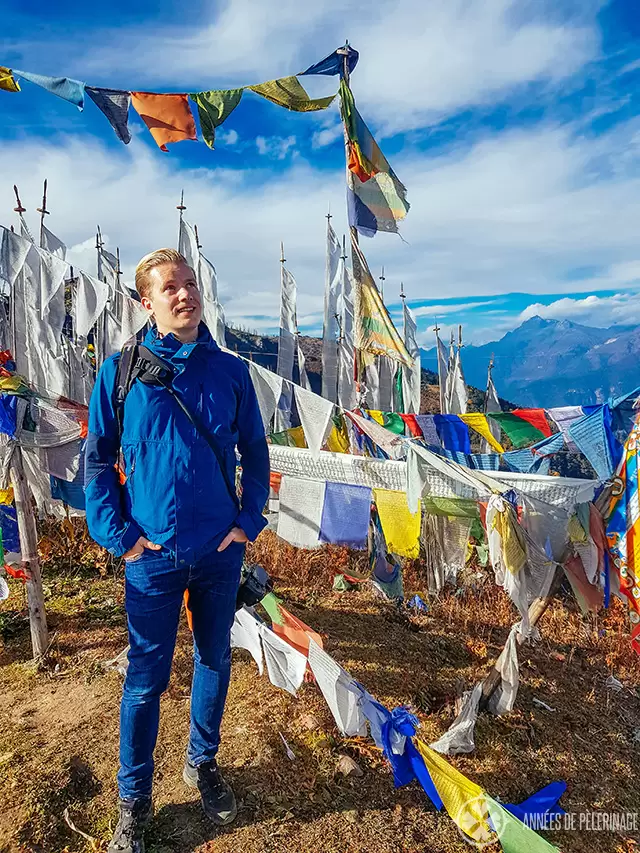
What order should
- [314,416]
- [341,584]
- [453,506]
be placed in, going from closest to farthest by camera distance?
[453,506] < [314,416] < [341,584]

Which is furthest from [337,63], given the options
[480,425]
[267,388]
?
[480,425]

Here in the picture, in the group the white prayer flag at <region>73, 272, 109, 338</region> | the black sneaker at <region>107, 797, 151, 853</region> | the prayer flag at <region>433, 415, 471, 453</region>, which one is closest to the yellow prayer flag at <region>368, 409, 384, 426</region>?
the prayer flag at <region>433, 415, 471, 453</region>

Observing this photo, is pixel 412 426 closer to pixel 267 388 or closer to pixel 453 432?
pixel 453 432

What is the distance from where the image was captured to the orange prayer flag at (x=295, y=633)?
3.19 metres

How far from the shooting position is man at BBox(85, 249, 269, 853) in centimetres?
215

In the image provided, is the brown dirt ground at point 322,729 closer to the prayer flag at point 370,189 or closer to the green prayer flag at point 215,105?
the prayer flag at point 370,189

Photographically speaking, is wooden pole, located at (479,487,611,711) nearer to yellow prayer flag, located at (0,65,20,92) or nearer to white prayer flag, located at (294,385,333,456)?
white prayer flag, located at (294,385,333,456)

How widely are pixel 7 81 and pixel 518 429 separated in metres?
5.14

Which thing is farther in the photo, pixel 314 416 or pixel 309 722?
pixel 314 416

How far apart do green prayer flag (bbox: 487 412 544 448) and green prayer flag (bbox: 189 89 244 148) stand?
3.56 meters

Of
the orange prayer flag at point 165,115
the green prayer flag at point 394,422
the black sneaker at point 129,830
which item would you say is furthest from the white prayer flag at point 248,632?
the orange prayer flag at point 165,115

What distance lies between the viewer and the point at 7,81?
13.2 feet

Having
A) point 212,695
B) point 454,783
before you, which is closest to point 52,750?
point 212,695

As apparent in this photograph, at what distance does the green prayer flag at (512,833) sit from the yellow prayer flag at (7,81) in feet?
18.8
